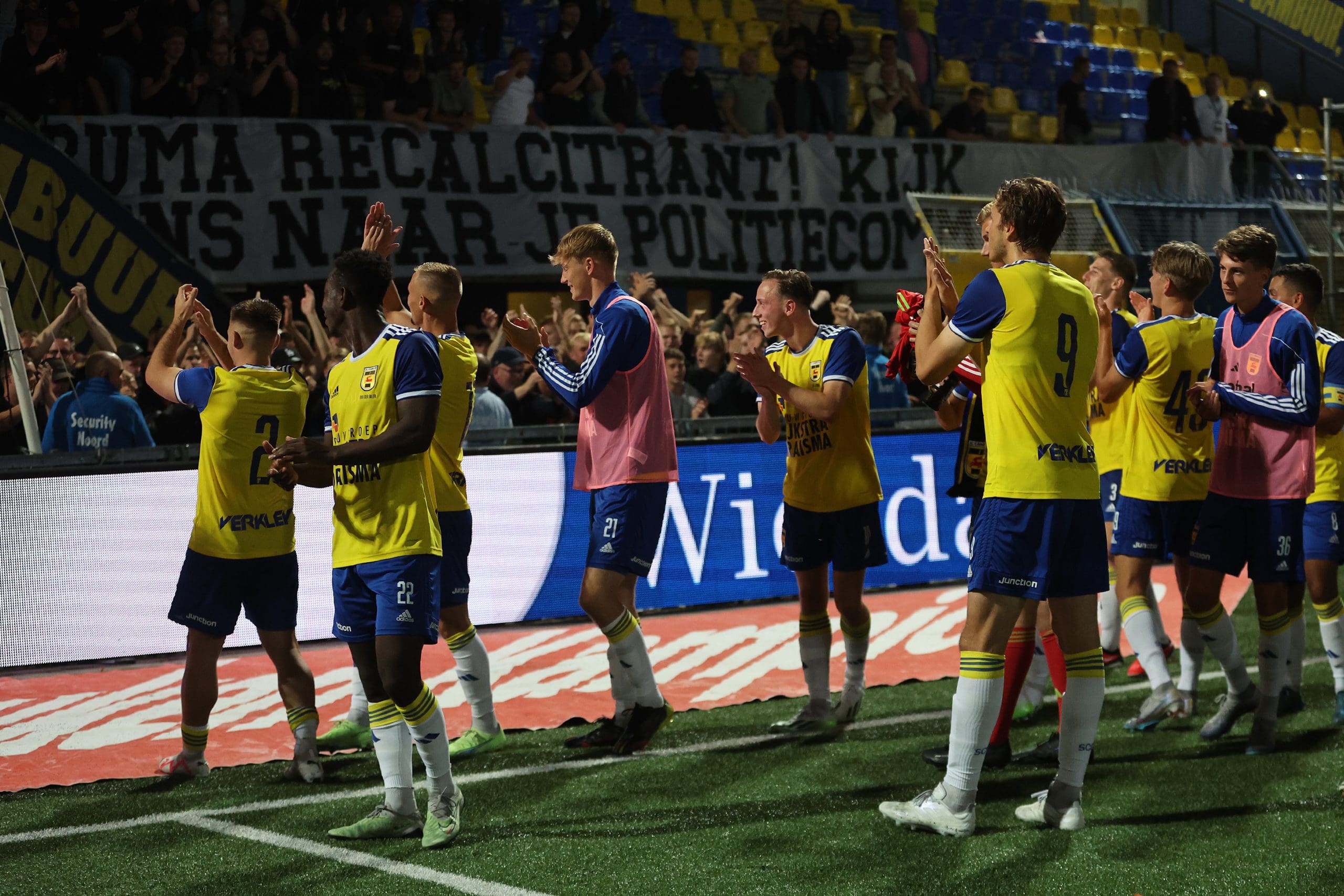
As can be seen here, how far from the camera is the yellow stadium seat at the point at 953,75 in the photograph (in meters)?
20.2

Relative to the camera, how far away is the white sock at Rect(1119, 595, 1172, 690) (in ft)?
22.4

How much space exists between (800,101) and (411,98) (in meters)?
4.81

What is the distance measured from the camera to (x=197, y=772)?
248 inches

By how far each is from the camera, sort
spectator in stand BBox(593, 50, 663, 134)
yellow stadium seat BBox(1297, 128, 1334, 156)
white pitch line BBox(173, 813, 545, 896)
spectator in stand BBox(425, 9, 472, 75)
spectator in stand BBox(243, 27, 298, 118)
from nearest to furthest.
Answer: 1. white pitch line BBox(173, 813, 545, 896)
2. spectator in stand BBox(243, 27, 298, 118)
3. spectator in stand BBox(425, 9, 472, 75)
4. spectator in stand BBox(593, 50, 663, 134)
5. yellow stadium seat BBox(1297, 128, 1334, 156)

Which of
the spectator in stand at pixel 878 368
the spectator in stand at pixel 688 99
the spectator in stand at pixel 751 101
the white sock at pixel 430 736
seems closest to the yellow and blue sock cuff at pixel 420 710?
the white sock at pixel 430 736

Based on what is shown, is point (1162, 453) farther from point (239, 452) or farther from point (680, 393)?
point (680, 393)

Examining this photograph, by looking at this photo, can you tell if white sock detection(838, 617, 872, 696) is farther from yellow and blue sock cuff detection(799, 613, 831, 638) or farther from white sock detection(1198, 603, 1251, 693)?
white sock detection(1198, 603, 1251, 693)

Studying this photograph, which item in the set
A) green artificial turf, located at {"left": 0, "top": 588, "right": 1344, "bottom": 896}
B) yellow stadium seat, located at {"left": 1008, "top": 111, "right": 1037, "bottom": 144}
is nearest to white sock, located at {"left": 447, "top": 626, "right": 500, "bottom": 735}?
green artificial turf, located at {"left": 0, "top": 588, "right": 1344, "bottom": 896}

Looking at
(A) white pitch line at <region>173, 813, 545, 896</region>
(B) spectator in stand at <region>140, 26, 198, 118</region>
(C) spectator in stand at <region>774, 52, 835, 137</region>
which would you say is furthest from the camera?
(C) spectator in stand at <region>774, 52, 835, 137</region>

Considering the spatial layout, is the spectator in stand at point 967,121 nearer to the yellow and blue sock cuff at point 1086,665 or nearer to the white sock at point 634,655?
the white sock at point 634,655

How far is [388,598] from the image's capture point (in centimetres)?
491

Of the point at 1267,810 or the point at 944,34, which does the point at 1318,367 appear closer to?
the point at 1267,810

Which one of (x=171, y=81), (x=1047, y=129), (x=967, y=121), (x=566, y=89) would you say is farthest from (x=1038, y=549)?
(x=1047, y=129)

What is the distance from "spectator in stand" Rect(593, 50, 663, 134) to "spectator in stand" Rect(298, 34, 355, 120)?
9.21 feet
